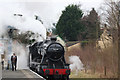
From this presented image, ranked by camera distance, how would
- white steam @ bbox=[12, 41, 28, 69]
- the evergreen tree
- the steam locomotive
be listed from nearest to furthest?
the steam locomotive
white steam @ bbox=[12, 41, 28, 69]
the evergreen tree

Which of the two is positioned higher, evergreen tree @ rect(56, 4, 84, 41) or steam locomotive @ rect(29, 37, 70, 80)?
evergreen tree @ rect(56, 4, 84, 41)

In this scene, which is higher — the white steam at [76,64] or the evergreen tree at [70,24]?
the evergreen tree at [70,24]

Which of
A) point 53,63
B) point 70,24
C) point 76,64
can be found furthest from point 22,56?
point 70,24

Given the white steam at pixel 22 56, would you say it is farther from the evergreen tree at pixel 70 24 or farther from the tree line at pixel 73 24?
the evergreen tree at pixel 70 24

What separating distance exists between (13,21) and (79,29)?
1316 inches

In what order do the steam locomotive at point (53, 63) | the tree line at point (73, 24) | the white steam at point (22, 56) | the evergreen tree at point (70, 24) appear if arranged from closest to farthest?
the steam locomotive at point (53, 63) < the white steam at point (22, 56) < the tree line at point (73, 24) < the evergreen tree at point (70, 24)

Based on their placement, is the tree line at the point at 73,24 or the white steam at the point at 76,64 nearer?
the white steam at the point at 76,64

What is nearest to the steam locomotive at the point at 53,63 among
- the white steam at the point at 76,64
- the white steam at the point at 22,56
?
the white steam at the point at 76,64

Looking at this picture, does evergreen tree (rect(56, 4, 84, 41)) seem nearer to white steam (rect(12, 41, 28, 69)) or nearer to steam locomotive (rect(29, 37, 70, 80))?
white steam (rect(12, 41, 28, 69))

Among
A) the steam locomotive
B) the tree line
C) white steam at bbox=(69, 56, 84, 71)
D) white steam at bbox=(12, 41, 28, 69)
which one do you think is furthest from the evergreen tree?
the steam locomotive

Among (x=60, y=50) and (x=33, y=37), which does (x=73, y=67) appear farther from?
A: (x=60, y=50)

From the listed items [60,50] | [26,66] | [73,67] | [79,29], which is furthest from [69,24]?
[60,50]

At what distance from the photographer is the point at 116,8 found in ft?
69.5

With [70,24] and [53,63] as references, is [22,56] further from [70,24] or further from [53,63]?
[70,24]
